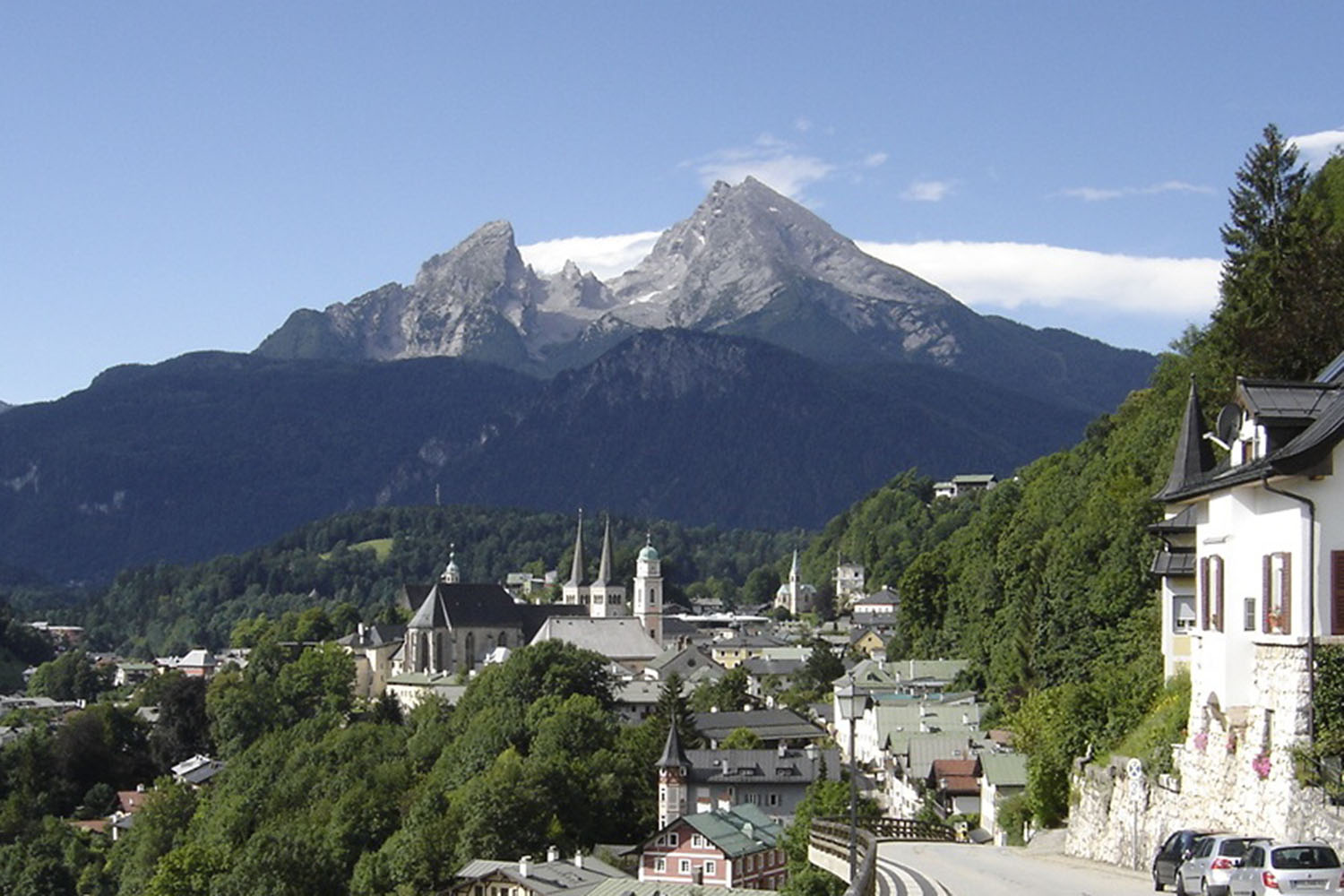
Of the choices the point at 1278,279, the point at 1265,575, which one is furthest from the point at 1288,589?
the point at 1278,279

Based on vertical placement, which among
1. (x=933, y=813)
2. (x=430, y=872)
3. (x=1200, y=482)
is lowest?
(x=430, y=872)

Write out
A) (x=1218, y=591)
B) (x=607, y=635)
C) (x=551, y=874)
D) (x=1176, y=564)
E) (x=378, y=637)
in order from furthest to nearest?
(x=378, y=637) → (x=607, y=635) → (x=551, y=874) → (x=1176, y=564) → (x=1218, y=591)

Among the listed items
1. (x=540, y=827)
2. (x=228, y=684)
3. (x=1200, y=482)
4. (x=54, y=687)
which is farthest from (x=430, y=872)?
(x=54, y=687)

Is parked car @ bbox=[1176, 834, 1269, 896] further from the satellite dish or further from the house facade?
the house facade

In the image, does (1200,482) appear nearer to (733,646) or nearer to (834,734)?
(834,734)

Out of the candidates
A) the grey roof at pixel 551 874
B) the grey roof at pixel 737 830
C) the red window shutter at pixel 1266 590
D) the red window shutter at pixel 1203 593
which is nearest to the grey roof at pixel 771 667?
the grey roof at pixel 737 830

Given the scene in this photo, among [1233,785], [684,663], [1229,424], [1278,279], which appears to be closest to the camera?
[1233,785]

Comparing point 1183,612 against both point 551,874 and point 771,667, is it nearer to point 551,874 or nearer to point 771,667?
point 551,874
